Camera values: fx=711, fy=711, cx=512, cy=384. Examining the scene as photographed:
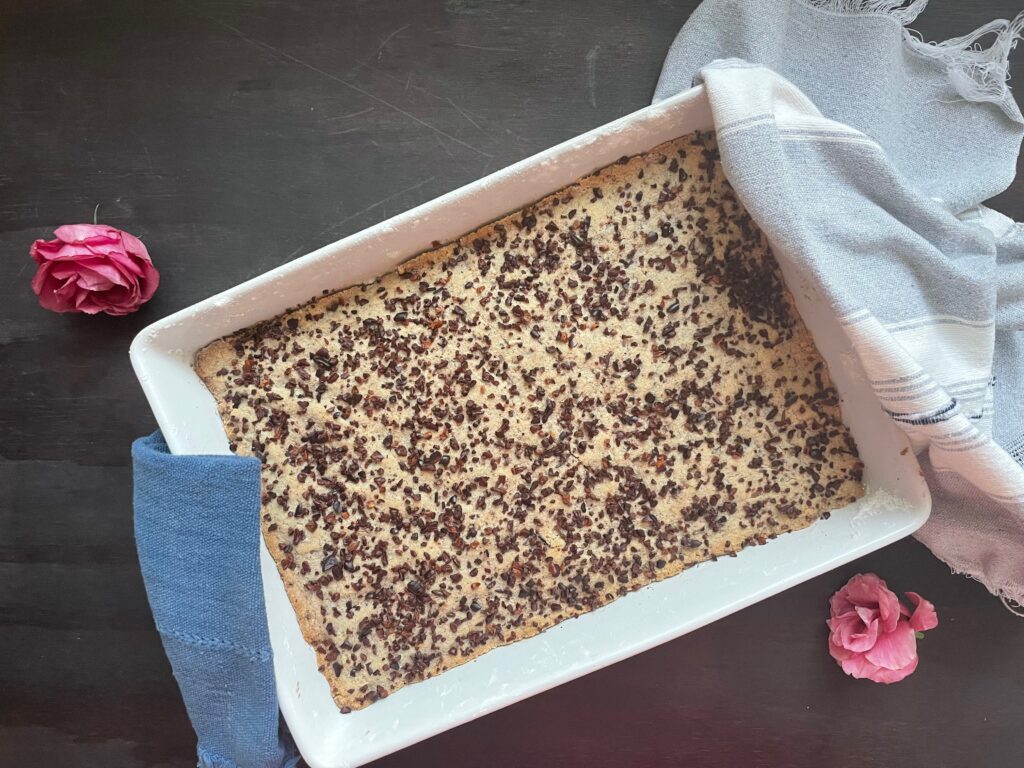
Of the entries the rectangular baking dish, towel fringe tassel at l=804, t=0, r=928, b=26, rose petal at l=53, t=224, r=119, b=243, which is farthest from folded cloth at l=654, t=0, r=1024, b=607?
rose petal at l=53, t=224, r=119, b=243

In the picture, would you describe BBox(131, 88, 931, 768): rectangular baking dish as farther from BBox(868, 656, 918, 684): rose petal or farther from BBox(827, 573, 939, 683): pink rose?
BBox(868, 656, 918, 684): rose petal

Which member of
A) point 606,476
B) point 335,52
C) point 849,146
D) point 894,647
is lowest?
point 894,647

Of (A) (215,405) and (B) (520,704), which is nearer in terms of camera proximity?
(A) (215,405)

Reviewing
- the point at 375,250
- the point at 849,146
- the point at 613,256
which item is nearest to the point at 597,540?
the point at 613,256

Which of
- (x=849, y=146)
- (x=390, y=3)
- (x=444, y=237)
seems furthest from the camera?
(x=390, y=3)

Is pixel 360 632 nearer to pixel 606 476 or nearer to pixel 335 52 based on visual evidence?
pixel 606 476

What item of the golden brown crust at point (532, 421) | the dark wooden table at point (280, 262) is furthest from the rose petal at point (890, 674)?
the golden brown crust at point (532, 421)

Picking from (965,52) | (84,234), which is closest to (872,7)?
(965,52)
